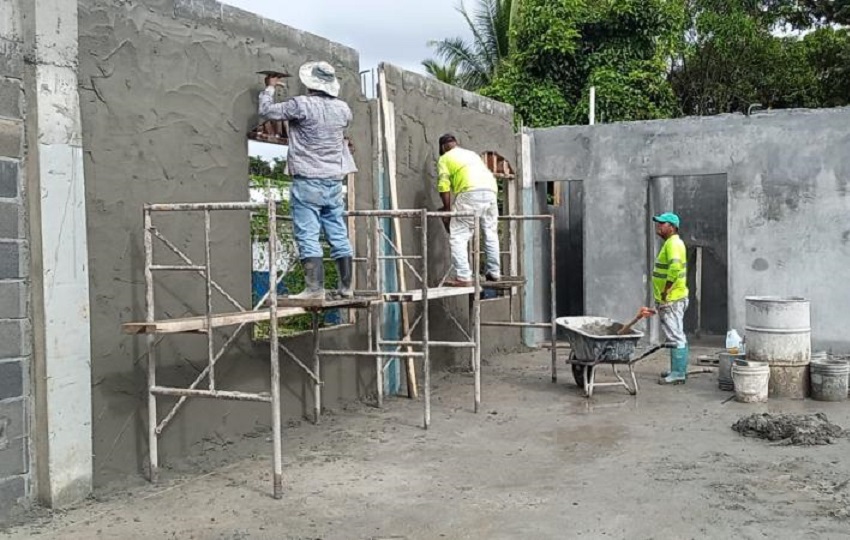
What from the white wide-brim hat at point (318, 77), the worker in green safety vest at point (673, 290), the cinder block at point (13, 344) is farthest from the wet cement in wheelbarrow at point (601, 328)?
the cinder block at point (13, 344)

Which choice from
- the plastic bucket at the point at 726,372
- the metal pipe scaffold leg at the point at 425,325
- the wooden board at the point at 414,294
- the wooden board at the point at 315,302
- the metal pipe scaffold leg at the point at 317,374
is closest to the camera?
the wooden board at the point at 315,302

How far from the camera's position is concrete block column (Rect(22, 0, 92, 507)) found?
5.12m

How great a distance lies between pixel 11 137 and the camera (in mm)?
5070

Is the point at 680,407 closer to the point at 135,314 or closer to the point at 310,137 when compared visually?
the point at 310,137

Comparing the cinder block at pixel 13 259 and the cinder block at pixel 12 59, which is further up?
the cinder block at pixel 12 59

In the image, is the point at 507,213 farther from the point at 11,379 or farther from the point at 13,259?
the point at 11,379

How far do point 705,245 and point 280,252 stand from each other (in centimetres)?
793

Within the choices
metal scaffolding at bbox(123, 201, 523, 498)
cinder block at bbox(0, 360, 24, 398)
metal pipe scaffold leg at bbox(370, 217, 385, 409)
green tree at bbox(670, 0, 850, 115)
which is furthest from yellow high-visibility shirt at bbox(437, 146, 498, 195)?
green tree at bbox(670, 0, 850, 115)

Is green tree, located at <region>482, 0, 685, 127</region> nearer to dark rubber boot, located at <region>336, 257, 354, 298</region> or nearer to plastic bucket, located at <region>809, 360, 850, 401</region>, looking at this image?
plastic bucket, located at <region>809, 360, 850, 401</region>

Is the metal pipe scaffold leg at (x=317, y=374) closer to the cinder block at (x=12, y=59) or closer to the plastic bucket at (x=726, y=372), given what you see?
the cinder block at (x=12, y=59)

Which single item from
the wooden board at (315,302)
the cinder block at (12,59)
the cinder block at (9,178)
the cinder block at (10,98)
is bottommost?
the wooden board at (315,302)

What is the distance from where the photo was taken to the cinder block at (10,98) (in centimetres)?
503

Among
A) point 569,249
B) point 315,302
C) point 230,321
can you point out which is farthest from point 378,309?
point 569,249

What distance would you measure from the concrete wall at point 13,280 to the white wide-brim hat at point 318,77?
196cm
